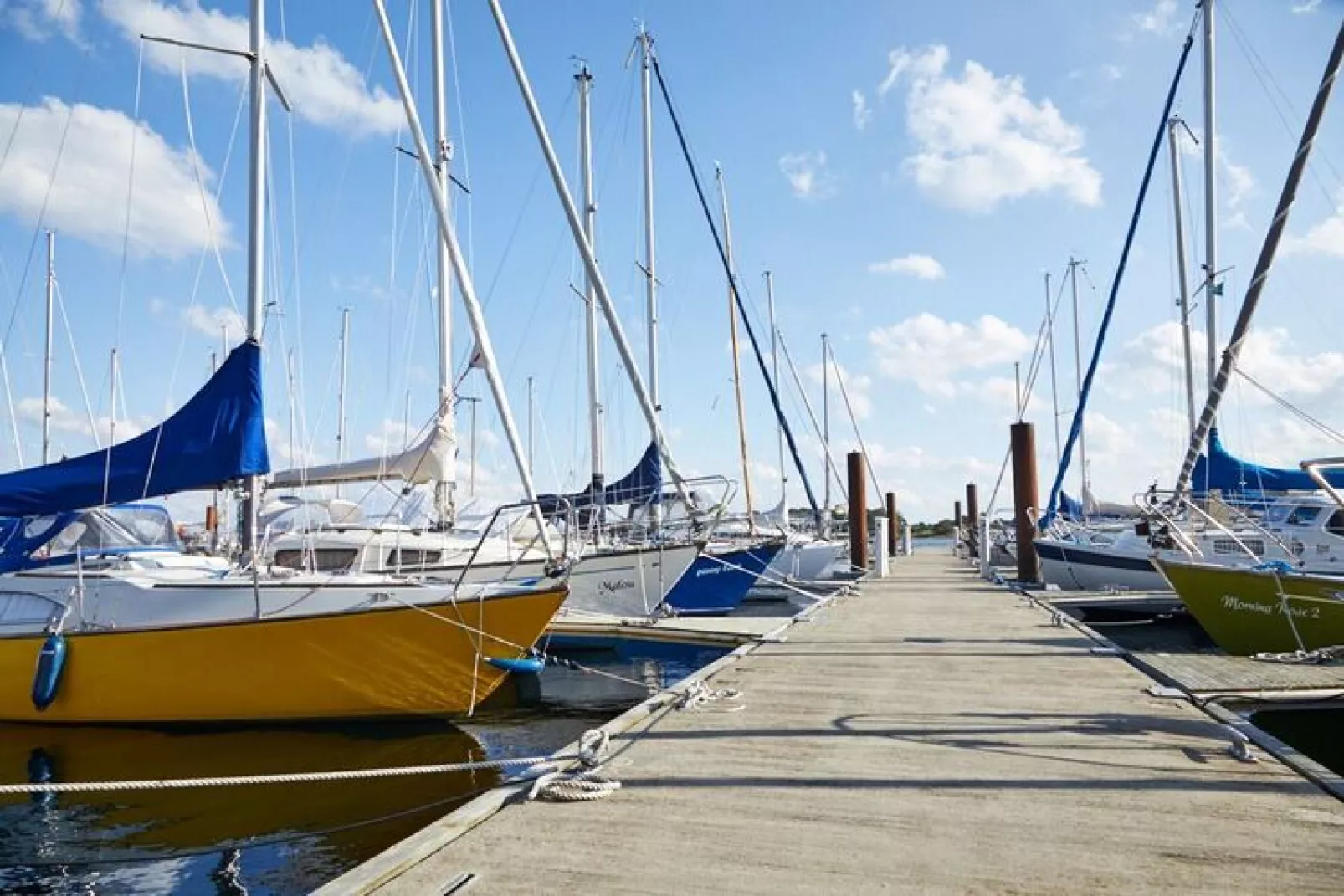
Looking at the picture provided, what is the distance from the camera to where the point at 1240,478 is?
1480 centimetres

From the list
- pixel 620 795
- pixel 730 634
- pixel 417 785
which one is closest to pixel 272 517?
pixel 730 634

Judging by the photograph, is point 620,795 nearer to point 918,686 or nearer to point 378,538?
point 918,686

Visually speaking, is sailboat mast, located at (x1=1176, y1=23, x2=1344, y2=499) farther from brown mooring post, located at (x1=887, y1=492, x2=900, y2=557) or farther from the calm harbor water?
brown mooring post, located at (x1=887, y1=492, x2=900, y2=557)

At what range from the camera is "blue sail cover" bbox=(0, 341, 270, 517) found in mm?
9734

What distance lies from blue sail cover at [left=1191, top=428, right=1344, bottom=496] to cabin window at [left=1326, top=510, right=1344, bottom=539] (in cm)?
60

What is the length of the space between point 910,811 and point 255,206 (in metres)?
9.86

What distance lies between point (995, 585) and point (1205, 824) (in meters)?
15.9

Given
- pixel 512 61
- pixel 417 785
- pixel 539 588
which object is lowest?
→ pixel 417 785

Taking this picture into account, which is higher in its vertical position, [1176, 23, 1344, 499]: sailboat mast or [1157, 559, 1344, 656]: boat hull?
[1176, 23, 1344, 499]: sailboat mast

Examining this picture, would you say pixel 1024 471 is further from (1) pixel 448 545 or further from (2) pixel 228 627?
(2) pixel 228 627

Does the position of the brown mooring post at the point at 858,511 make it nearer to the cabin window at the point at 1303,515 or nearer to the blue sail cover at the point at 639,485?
the blue sail cover at the point at 639,485

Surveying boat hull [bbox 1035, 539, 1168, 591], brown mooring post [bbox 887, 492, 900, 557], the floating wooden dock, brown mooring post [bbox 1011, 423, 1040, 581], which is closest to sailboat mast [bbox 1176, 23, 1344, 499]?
the floating wooden dock

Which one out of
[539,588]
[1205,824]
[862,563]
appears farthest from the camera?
[862,563]

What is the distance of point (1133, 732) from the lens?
594 centimetres
